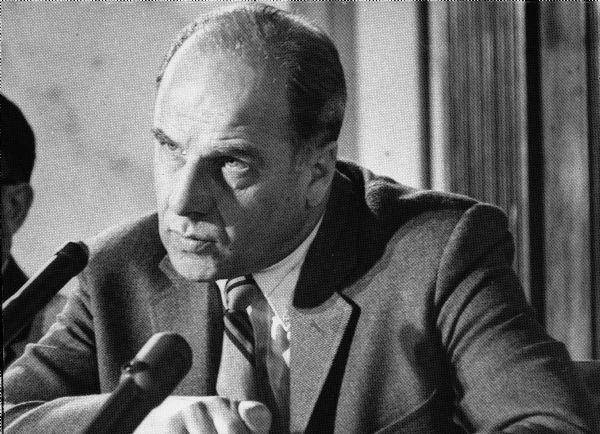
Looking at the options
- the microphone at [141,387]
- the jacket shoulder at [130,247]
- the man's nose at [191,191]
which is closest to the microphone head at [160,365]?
the microphone at [141,387]

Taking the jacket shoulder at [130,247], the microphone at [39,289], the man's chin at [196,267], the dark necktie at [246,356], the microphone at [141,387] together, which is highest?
the microphone at [39,289]

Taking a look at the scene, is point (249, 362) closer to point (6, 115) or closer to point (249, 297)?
point (249, 297)

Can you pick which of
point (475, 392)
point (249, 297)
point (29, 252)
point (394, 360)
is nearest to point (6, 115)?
point (249, 297)

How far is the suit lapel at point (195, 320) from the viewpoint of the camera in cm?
141

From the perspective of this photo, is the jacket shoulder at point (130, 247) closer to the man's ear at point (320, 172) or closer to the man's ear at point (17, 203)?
the man's ear at point (320, 172)

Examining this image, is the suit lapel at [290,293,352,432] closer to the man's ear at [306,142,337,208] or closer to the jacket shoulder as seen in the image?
the man's ear at [306,142,337,208]

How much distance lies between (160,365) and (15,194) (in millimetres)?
1295

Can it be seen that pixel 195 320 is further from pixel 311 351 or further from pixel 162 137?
pixel 162 137

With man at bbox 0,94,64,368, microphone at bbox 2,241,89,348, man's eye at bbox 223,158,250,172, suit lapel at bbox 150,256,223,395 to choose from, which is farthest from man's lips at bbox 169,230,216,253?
man at bbox 0,94,64,368

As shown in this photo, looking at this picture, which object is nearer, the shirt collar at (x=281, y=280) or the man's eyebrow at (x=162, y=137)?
the man's eyebrow at (x=162, y=137)

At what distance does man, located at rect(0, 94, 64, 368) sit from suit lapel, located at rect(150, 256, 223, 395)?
51 cm

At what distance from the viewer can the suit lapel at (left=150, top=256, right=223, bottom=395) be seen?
4.63 feet

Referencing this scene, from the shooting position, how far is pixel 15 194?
1.92 m

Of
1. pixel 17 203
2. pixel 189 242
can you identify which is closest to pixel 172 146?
pixel 189 242
